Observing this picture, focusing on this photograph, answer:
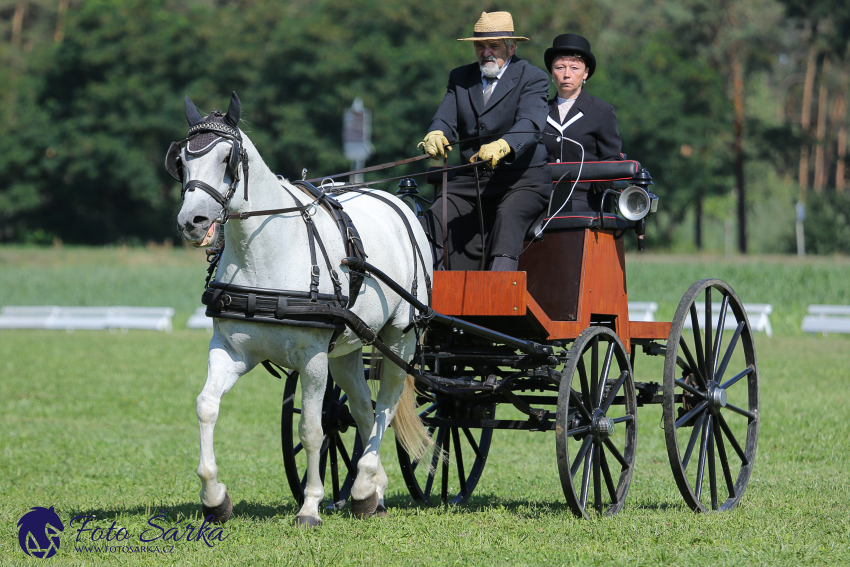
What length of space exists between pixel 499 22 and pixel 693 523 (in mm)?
3269

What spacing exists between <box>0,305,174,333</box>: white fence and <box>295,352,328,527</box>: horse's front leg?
19.0 meters

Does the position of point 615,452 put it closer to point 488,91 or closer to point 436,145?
point 436,145

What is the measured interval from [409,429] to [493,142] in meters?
1.88

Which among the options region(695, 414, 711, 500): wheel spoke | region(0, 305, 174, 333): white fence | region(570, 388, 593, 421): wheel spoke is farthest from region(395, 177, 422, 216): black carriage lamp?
region(0, 305, 174, 333): white fence

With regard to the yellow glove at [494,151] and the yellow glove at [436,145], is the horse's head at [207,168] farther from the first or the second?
the yellow glove at [494,151]

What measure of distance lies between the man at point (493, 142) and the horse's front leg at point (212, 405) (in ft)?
5.84

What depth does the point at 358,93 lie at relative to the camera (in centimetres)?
4722

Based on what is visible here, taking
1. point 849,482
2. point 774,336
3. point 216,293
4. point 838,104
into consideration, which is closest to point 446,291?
point 216,293

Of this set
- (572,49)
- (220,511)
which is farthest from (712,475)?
(572,49)

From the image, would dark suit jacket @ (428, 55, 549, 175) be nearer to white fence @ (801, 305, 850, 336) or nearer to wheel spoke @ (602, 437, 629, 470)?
wheel spoke @ (602, 437, 629, 470)

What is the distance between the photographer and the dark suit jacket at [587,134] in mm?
7246

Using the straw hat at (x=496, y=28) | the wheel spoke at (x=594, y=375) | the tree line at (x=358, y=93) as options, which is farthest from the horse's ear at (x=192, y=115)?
the tree line at (x=358, y=93)

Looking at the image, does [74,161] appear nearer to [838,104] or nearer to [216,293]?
[838,104]

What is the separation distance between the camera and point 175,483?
7891 millimetres
